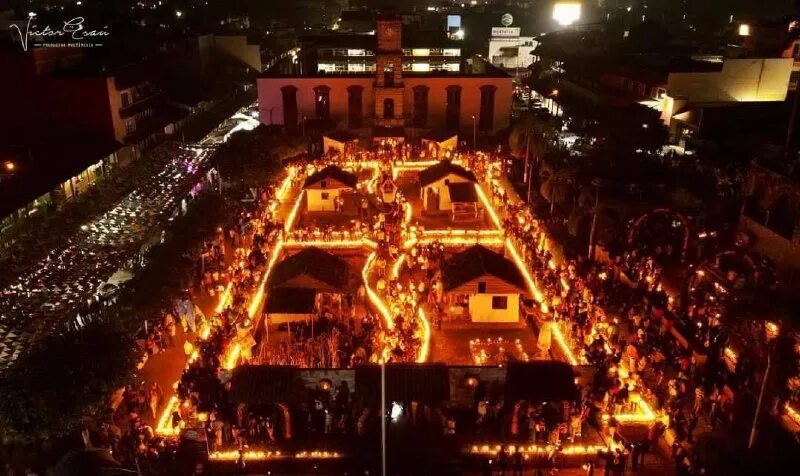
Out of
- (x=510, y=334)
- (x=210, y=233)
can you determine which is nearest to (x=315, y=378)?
(x=510, y=334)

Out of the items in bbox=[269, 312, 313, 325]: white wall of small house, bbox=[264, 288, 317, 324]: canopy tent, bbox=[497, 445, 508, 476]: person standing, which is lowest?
bbox=[497, 445, 508, 476]: person standing

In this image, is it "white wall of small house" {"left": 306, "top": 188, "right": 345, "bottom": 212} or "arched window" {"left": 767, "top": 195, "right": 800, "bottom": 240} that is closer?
"arched window" {"left": 767, "top": 195, "right": 800, "bottom": 240}

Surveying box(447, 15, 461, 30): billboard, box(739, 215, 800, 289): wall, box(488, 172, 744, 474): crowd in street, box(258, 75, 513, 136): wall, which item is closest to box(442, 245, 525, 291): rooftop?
box(488, 172, 744, 474): crowd in street

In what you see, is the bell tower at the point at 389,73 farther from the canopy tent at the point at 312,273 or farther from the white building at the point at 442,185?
the canopy tent at the point at 312,273

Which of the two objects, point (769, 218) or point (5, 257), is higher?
point (769, 218)

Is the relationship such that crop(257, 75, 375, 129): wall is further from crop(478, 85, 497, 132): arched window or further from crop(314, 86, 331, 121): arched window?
crop(478, 85, 497, 132): arched window

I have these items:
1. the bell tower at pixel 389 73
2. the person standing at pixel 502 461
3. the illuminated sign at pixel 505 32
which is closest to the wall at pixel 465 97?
the bell tower at pixel 389 73

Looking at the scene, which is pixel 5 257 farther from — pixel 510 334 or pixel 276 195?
pixel 510 334
